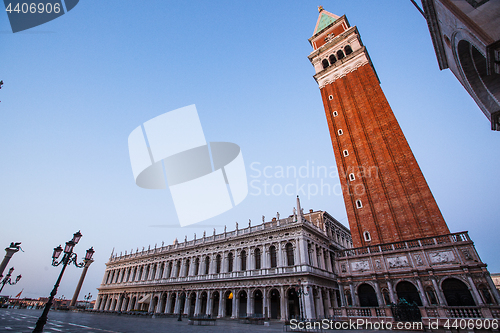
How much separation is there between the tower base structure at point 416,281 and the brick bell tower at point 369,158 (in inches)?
117

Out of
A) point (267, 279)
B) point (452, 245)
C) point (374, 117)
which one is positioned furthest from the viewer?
point (374, 117)

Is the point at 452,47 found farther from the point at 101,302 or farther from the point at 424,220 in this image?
the point at 101,302

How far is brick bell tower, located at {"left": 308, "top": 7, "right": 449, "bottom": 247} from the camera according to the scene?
24.8 meters

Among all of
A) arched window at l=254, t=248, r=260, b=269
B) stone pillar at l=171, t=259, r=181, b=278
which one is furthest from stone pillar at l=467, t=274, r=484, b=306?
stone pillar at l=171, t=259, r=181, b=278

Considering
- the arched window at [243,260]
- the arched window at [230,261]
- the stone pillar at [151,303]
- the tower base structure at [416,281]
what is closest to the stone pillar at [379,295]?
the tower base structure at [416,281]

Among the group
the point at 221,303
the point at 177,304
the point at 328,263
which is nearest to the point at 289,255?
the point at 328,263

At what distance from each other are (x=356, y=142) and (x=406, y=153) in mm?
6334

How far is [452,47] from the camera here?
31.1ft

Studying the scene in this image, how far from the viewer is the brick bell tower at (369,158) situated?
81.3 ft

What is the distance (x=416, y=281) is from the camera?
1986 cm

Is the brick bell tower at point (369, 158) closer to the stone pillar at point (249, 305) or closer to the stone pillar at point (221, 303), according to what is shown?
the stone pillar at point (249, 305)

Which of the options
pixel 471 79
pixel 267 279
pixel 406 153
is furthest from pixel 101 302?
pixel 471 79

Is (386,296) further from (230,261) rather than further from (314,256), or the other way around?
(230,261)

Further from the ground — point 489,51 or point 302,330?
point 489,51
